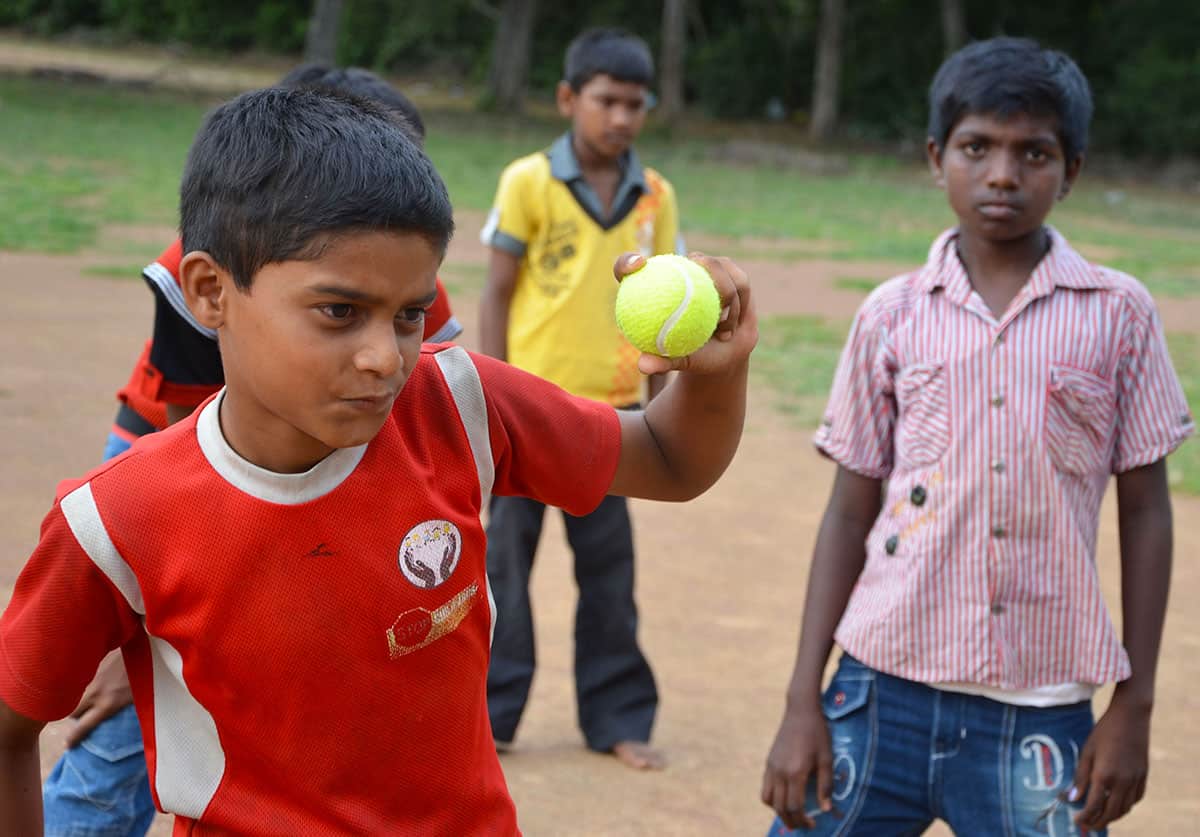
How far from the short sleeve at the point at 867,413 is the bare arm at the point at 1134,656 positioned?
1.49 feet

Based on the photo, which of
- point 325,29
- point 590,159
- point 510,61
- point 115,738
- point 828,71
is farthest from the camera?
point 510,61

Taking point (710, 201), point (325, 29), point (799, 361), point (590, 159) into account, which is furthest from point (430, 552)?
point (325, 29)

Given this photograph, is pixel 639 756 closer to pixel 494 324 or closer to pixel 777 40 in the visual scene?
pixel 494 324

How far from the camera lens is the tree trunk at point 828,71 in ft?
114

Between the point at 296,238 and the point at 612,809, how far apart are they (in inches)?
111

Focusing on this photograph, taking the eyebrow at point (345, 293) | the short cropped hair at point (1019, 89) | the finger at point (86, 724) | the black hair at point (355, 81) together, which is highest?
the short cropped hair at point (1019, 89)

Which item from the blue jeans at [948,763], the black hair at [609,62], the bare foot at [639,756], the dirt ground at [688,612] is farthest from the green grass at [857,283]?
the blue jeans at [948,763]

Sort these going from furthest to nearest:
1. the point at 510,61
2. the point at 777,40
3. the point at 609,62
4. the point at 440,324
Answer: the point at 777,40, the point at 510,61, the point at 609,62, the point at 440,324

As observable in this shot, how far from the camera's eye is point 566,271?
479cm

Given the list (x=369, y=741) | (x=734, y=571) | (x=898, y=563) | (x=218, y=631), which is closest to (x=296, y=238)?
(x=218, y=631)

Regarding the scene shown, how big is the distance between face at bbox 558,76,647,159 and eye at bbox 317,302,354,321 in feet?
10.2

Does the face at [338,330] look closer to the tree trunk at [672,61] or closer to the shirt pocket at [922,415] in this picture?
the shirt pocket at [922,415]

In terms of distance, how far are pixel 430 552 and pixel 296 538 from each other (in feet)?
0.61

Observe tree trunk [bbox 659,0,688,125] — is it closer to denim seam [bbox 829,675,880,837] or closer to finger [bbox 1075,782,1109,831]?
denim seam [bbox 829,675,880,837]
